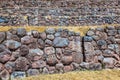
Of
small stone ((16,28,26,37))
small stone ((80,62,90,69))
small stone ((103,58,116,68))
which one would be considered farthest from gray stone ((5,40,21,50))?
small stone ((103,58,116,68))

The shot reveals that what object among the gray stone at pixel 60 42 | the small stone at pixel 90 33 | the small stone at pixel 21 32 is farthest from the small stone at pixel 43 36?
the small stone at pixel 90 33

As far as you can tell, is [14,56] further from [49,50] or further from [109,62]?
[109,62]

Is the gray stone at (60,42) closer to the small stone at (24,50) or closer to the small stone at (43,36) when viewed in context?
the small stone at (43,36)

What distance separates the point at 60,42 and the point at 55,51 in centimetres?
24

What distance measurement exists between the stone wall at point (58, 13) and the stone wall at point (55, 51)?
2348 millimetres

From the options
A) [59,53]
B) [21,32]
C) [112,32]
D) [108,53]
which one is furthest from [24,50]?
[112,32]

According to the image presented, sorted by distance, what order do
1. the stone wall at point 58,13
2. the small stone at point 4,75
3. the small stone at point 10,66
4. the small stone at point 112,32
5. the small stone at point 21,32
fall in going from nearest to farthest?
the small stone at point 4,75 < the small stone at point 10,66 < the small stone at point 21,32 < the small stone at point 112,32 < the stone wall at point 58,13

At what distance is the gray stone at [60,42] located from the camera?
8.66 meters

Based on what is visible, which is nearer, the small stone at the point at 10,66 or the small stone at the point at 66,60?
the small stone at the point at 10,66

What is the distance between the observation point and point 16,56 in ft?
27.6

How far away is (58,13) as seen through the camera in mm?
17812

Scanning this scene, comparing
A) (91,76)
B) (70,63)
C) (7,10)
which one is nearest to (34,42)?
(70,63)

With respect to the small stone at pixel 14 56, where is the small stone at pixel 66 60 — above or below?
below

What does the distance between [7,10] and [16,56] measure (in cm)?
1001
